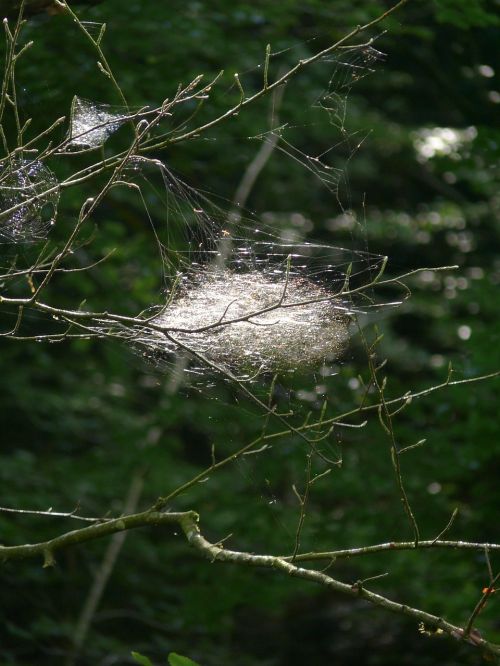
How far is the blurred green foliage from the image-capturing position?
15.0ft

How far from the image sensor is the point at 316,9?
5.05 m

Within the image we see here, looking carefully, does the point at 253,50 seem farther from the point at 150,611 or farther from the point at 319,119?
the point at 150,611

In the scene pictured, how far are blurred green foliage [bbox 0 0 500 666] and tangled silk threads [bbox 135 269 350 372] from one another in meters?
0.26

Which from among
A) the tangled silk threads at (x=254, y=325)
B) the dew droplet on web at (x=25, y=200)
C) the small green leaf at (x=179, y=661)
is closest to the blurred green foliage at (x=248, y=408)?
the tangled silk threads at (x=254, y=325)

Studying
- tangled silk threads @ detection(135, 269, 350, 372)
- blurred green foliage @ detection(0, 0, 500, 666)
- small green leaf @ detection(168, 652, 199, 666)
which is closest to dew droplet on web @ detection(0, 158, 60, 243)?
tangled silk threads @ detection(135, 269, 350, 372)

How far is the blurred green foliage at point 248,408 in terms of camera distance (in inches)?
179

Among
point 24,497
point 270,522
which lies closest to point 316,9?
point 270,522

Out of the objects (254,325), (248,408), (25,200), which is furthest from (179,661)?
(248,408)

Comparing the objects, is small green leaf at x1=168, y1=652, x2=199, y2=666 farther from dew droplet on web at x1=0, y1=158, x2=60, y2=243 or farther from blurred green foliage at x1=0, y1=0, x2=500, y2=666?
dew droplet on web at x1=0, y1=158, x2=60, y2=243

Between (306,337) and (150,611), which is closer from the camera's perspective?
(306,337)

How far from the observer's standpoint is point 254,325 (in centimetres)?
247

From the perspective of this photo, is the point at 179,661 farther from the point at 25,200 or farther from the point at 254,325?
the point at 25,200

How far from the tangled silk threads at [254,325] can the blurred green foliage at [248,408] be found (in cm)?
26

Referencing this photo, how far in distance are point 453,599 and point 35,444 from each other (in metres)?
Answer: 3.68
